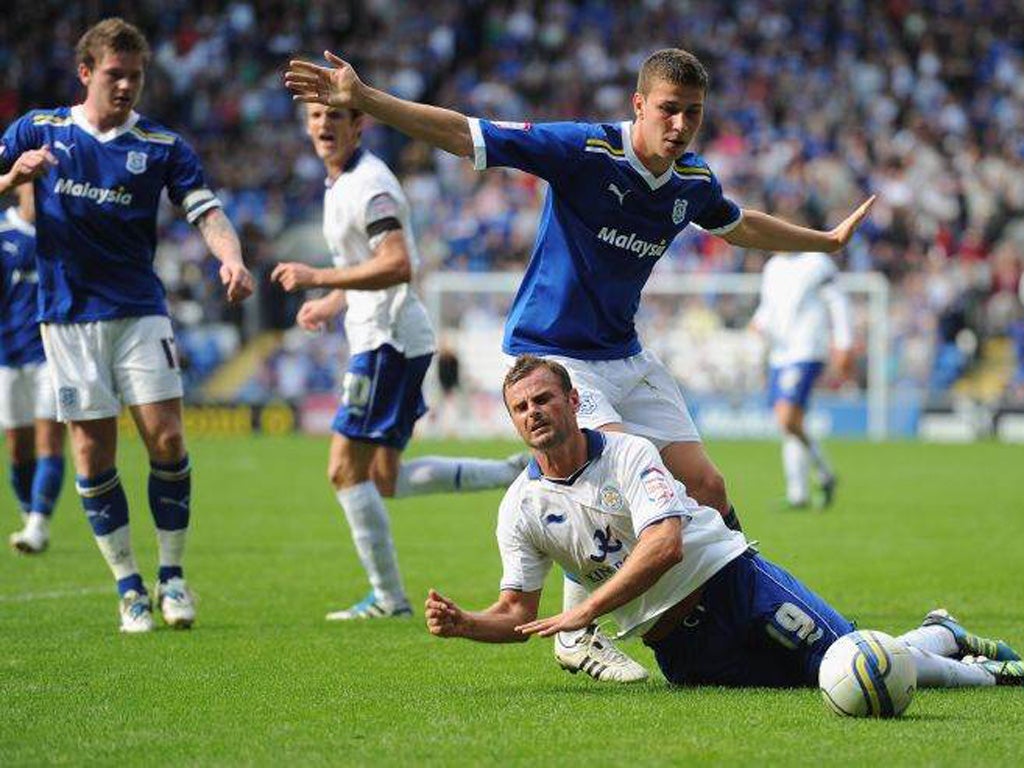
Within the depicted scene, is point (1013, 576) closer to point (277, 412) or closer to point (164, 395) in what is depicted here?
point (164, 395)

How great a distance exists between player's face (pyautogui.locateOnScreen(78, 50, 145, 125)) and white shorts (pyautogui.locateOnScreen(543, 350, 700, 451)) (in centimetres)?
277

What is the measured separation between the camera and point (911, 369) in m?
30.6

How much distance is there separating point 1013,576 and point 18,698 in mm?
6981

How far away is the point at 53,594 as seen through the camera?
1067 cm

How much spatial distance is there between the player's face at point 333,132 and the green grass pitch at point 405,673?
8.55ft

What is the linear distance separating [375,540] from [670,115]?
3489 millimetres

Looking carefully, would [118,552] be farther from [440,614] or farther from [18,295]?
[18,295]

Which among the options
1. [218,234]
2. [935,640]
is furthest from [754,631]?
[218,234]

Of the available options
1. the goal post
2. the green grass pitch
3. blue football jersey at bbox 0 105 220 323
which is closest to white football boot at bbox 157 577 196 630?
the green grass pitch

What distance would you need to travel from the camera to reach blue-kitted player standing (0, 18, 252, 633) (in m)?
8.97

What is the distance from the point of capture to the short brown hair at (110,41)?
8.78 m

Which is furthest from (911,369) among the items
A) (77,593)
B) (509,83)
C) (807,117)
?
(77,593)

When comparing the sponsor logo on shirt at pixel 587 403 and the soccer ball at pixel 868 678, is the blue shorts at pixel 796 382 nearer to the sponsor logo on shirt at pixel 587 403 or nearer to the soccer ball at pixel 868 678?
the sponsor logo on shirt at pixel 587 403

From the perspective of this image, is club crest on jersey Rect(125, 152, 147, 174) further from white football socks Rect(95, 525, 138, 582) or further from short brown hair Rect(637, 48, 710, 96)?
short brown hair Rect(637, 48, 710, 96)
